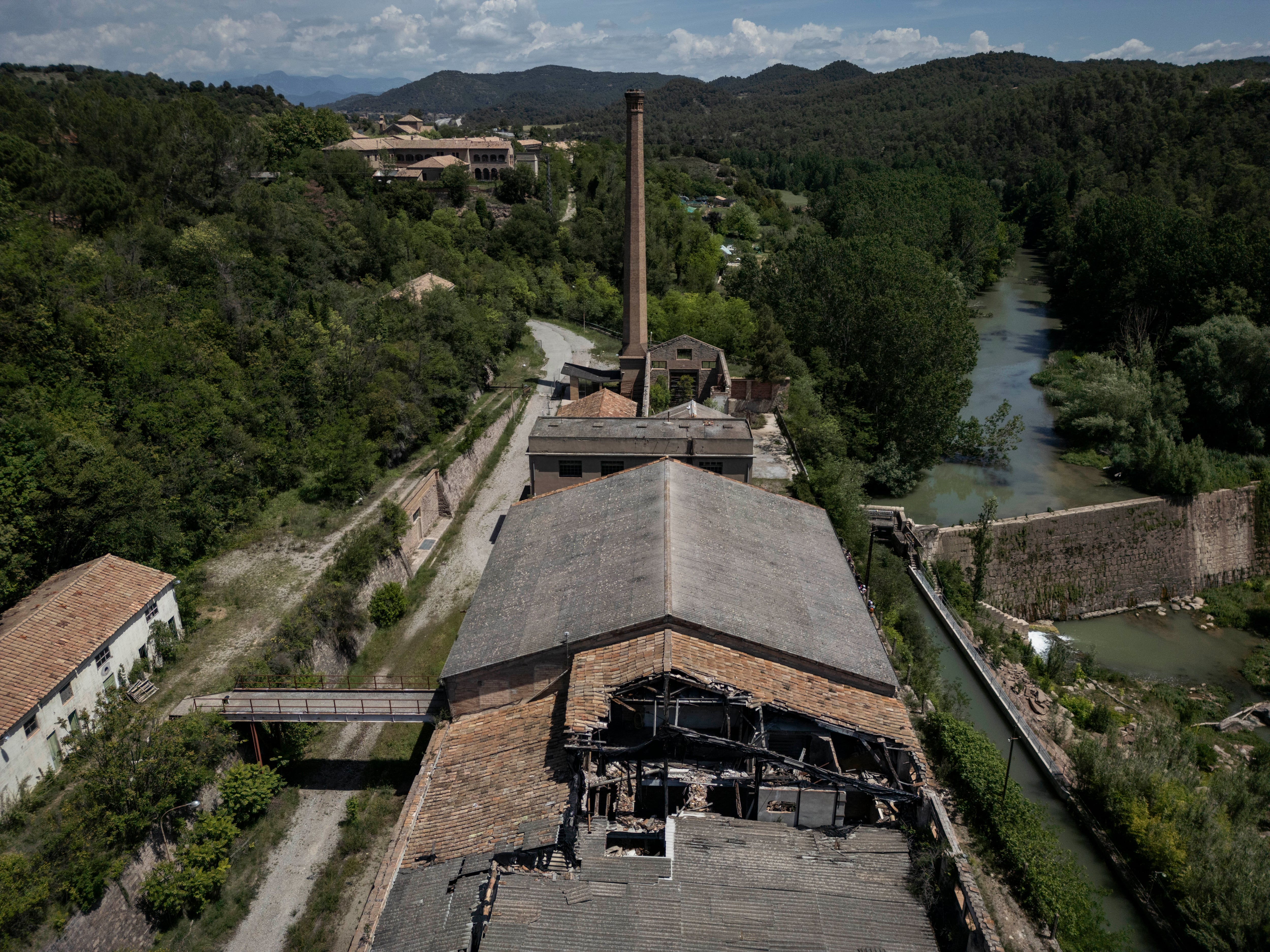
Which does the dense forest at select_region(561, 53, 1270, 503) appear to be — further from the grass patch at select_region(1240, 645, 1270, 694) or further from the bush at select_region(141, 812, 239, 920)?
the bush at select_region(141, 812, 239, 920)

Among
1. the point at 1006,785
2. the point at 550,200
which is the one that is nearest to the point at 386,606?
the point at 1006,785

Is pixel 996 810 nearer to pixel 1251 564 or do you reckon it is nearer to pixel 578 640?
pixel 578 640

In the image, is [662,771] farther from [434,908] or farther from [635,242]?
[635,242]

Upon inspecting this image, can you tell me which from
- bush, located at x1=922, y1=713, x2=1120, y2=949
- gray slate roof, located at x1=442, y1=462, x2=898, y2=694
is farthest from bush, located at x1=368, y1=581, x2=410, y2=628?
bush, located at x1=922, y1=713, x2=1120, y2=949

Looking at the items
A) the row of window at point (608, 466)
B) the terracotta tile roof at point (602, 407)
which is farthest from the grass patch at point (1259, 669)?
the terracotta tile roof at point (602, 407)

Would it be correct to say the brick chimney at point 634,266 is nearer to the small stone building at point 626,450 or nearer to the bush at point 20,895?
the small stone building at point 626,450

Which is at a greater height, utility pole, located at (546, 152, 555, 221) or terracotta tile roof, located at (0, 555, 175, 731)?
utility pole, located at (546, 152, 555, 221)
